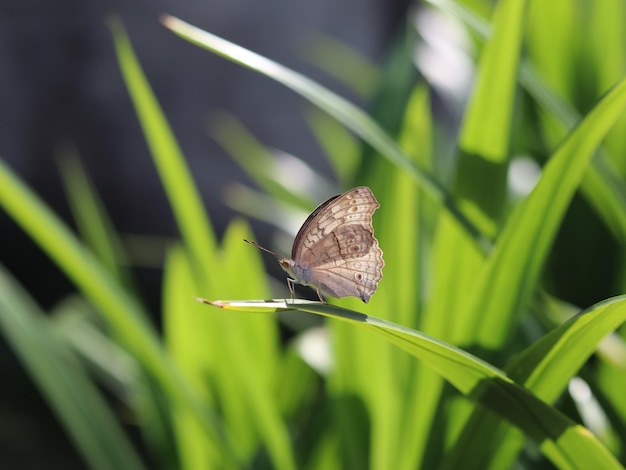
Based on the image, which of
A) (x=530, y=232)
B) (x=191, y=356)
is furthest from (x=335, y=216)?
(x=191, y=356)

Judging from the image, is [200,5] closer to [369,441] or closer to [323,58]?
[323,58]

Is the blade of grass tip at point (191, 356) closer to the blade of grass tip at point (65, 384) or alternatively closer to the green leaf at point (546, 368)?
the blade of grass tip at point (65, 384)

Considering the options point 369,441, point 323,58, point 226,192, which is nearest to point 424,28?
point 369,441

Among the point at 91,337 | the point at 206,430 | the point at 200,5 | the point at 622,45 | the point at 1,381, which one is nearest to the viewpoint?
the point at 206,430

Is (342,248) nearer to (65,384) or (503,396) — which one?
(503,396)

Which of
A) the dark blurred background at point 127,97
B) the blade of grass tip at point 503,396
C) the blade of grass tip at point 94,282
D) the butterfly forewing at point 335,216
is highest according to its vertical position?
Result: the butterfly forewing at point 335,216

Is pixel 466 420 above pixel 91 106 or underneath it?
above

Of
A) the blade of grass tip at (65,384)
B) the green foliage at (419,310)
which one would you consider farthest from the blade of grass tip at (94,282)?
the blade of grass tip at (65,384)
